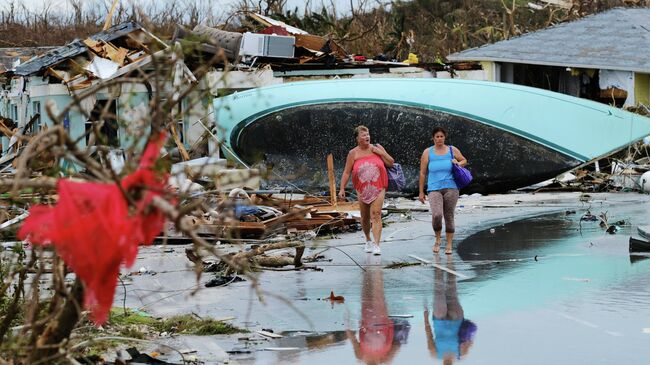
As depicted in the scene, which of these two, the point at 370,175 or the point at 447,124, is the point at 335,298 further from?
the point at 447,124

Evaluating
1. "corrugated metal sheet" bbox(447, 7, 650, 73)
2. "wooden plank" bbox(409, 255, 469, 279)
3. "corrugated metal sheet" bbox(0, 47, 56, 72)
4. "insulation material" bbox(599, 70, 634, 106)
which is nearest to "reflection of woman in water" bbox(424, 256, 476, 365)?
"wooden plank" bbox(409, 255, 469, 279)

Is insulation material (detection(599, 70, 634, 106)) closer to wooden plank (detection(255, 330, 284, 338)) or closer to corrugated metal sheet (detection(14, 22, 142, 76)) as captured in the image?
corrugated metal sheet (detection(14, 22, 142, 76))

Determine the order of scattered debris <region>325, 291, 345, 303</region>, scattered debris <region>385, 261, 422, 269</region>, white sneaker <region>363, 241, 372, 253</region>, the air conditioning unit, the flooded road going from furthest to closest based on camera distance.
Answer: the air conditioning unit, white sneaker <region>363, 241, 372, 253</region>, scattered debris <region>385, 261, 422, 269</region>, scattered debris <region>325, 291, 345, 303</region>, the flooded road

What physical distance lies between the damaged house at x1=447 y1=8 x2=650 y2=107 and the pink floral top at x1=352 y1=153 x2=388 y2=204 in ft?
52.6

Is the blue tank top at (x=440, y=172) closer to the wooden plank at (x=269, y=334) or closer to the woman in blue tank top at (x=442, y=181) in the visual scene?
the woman in blue tank top at (x=442, y=181)

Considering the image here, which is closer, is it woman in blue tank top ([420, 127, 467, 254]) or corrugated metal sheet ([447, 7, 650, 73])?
woman in blue tank top ([420, 127, 467, 254])

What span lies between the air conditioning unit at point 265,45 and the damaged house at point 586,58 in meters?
5.96

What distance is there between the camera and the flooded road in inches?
352

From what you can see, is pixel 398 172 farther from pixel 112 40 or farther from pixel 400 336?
pixel 112 40

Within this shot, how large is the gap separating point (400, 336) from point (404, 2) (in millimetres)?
47204

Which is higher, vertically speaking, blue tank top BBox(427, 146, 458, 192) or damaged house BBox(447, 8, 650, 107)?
damaged house BBox(447, 8, 650, 107)

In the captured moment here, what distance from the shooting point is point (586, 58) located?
3139 centimetres

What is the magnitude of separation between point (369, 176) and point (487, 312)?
15.7 ft

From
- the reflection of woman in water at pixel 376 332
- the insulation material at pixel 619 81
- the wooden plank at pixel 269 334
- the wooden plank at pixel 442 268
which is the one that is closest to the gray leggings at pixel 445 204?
the wooden plank at pixel 442 268
